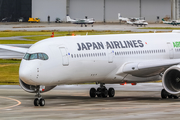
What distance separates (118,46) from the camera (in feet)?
98.5

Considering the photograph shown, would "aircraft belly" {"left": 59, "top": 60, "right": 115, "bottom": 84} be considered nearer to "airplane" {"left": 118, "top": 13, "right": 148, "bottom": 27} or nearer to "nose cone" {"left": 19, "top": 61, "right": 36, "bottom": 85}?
"nose cone" {"left": 19, "top": 61, "right": 36, "bottom": 85}

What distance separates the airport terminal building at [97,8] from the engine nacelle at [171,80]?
140659 mm

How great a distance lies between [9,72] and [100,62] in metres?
19.1

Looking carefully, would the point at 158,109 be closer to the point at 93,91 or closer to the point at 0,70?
the point at 93,91

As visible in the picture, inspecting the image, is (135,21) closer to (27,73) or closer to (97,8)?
(97,8)

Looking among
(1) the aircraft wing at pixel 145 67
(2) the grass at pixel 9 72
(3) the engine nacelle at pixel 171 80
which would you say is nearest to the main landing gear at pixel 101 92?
(1) the aircraft wing at pixel 145 67

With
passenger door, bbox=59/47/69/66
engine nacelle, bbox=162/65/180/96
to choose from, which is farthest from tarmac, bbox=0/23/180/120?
Result: passenger door, bbox=59/47/69/66

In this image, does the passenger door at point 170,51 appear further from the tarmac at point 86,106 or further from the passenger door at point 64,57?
the passenger door at point 64,57

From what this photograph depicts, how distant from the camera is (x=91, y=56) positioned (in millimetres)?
28141

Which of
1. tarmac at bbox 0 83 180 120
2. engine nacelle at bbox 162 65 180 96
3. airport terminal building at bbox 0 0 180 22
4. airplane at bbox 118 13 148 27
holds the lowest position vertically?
tarmac at bbox 0 83 180 120

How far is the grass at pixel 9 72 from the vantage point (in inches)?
1610

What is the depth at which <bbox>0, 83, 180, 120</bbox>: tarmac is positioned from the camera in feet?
70.5

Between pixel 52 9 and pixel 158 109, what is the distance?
5793 inches

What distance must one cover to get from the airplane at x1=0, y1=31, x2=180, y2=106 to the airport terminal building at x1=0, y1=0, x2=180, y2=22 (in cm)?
13638
